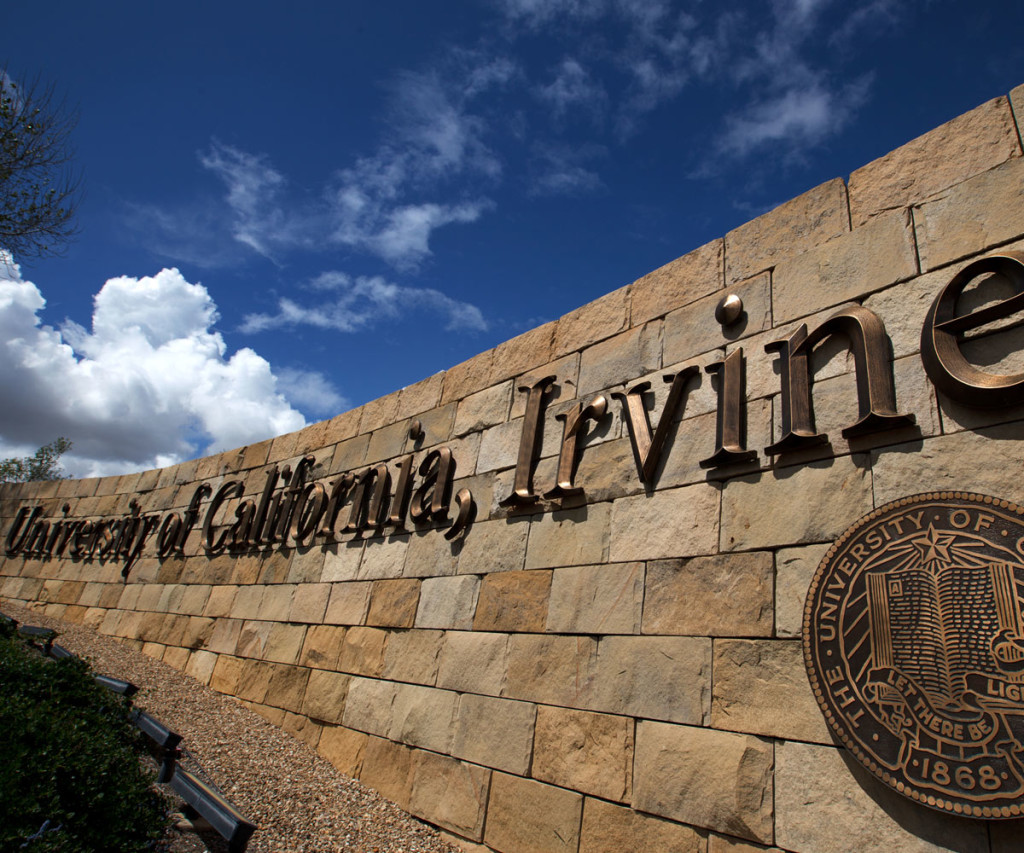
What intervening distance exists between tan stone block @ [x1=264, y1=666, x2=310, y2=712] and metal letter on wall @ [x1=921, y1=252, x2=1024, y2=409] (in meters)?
5.77

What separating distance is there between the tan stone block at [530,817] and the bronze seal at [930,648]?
1682mm

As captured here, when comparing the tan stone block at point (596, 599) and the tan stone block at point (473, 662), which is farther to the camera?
the tan stone block at point (473, 662)

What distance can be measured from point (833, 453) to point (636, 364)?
1.70m

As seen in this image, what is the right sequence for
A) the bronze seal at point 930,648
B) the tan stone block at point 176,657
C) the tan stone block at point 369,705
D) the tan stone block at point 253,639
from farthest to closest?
the tan stone block at point 176,657, the tan stone block at point 253,639, the tan stone block at point 369,705, the bronze seal at point 930,648

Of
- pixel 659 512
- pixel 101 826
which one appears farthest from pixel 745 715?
pixel 101 826

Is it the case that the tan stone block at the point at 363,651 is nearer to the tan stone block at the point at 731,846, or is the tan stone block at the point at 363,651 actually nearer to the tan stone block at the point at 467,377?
the tan stone block at the point at 467,377

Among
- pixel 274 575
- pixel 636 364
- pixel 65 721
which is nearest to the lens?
pixel 65 721

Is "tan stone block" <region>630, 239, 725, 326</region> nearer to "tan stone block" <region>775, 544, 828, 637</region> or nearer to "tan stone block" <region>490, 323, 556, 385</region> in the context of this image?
"tan stone block" <region>490, 323, 556, 385</region>

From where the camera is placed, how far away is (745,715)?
10.6 feet

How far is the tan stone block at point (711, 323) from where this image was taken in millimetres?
4105

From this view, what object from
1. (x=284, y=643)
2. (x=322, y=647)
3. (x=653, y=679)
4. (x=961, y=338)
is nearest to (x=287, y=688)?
(x=284, y=643)

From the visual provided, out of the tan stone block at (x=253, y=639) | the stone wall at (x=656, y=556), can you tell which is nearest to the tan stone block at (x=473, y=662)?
the stone wall at (x=656, y=556)

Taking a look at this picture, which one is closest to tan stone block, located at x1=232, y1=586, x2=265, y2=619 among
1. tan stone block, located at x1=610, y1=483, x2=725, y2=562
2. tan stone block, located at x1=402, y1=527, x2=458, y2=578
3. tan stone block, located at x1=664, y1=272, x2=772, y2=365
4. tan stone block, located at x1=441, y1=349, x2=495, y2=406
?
tan stone block, located at x1=402, y1=527, x2=458, y2=578

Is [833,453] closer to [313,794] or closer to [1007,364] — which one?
[1007,364]
